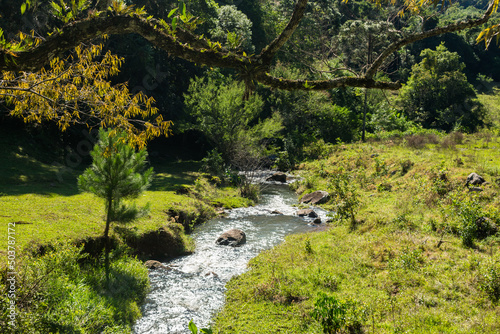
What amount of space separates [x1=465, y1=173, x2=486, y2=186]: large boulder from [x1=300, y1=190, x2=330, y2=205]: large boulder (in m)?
7.81

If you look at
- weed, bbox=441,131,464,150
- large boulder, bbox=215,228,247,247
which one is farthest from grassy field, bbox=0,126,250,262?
weed, bbox=441,131,464,150

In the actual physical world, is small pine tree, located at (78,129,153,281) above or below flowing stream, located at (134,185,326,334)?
above

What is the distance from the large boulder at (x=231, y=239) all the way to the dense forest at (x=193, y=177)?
1.52 metres

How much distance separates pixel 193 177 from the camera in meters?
23.5

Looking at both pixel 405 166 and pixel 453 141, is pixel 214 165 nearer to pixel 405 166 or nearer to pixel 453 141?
pixel 405 166

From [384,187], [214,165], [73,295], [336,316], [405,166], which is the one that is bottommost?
[214,165]

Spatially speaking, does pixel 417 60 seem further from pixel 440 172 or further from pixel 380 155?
pixel 440 172

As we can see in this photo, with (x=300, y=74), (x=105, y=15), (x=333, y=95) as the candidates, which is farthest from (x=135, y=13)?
(x=333, y=95)

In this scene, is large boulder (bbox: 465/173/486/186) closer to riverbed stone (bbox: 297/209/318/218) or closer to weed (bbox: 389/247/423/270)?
weed (bbox: 389/247/423/270)

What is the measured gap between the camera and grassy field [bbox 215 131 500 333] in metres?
6.73

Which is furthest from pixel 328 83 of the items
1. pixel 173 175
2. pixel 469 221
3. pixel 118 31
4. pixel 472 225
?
pixel 173 175

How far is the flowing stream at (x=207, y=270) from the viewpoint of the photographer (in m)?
8.20

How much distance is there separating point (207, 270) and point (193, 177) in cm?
1299

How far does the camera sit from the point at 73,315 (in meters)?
6.30
